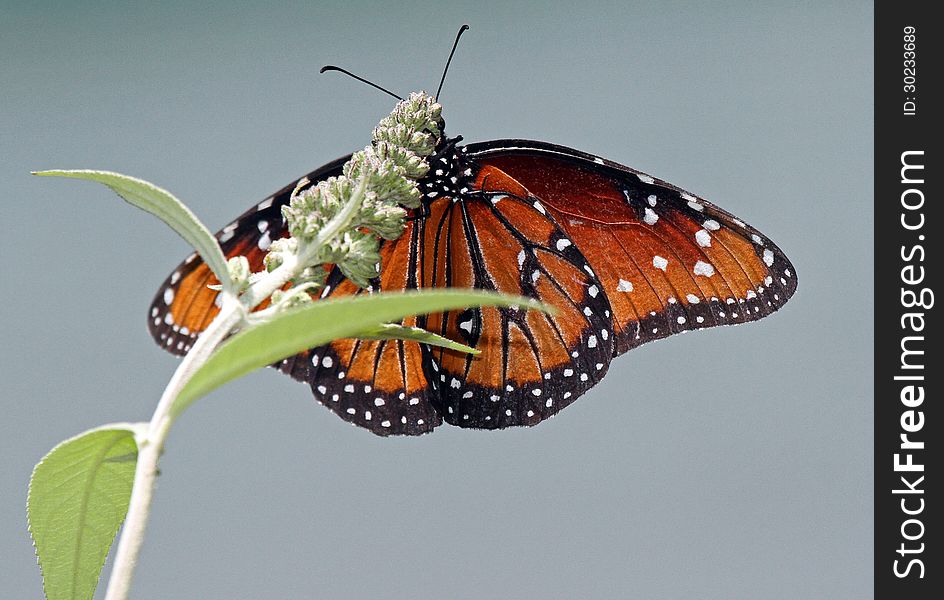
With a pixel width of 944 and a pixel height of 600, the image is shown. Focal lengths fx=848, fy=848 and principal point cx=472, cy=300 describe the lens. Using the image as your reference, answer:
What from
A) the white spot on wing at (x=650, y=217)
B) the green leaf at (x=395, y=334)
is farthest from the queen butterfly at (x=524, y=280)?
the green leaf at (x=395, y=334)

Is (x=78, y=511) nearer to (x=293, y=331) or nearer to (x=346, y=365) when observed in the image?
(x=293, y=331)

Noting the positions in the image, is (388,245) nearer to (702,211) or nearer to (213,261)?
(702,211)

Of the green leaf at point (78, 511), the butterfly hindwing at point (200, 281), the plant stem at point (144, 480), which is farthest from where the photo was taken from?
the butterfly hindwing at point (200, 281)

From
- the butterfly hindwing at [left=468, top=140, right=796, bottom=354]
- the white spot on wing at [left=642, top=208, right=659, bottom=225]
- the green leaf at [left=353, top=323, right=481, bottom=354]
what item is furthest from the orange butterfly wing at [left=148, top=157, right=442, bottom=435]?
the green leaf at [left=353, top=323, right=481, bottom=354]

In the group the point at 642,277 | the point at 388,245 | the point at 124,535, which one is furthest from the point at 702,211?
the point at 124,535

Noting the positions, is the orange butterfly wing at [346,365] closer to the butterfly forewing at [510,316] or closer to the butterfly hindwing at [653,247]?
the butterfly forewing at [510,316]

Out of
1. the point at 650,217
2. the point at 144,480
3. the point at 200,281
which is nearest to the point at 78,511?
the point at 144,480
